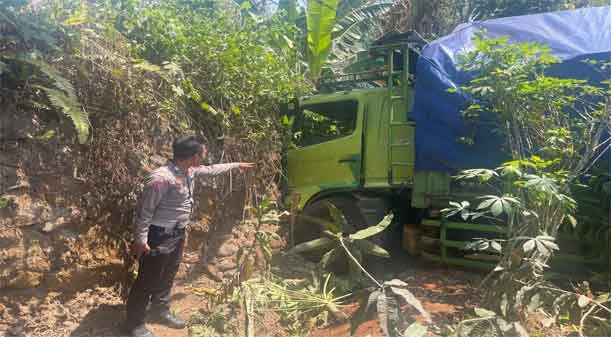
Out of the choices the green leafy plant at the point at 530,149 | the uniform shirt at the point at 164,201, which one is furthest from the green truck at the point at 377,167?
the uniform shirt at the point at 164,201

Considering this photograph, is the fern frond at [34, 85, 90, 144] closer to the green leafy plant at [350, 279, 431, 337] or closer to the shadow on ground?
the shadow on ground

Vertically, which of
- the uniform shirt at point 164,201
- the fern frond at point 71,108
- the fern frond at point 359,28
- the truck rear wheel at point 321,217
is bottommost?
the truck rear wheel at point 321,217

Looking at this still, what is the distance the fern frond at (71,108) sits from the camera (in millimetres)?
3420

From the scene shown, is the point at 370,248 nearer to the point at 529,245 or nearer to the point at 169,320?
the point at 529,245

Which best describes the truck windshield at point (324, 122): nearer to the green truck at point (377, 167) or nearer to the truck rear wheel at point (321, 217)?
the green truck at point (377, 167)

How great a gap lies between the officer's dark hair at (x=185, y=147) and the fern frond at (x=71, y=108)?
68 centimetres

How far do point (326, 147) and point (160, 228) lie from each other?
274 centimetres

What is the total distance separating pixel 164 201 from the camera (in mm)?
3477

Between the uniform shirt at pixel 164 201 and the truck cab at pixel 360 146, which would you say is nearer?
the uniform shirt at pixel 164 201

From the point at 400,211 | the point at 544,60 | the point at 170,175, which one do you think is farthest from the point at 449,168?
the point at 170,175

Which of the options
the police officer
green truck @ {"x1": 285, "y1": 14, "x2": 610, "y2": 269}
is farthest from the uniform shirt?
green truck @ {"x1": 285, "y1": 14, "x2": 610, "y2": 269}

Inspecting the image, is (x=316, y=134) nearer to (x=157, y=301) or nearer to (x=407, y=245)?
(x=407, y=245)

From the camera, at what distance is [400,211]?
214 inches

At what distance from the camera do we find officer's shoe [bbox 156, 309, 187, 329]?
3721 millimetres
